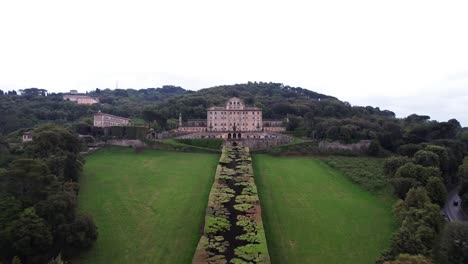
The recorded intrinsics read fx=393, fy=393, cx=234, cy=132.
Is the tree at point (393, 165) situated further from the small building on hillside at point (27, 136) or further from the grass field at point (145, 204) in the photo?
the small building on hillside at point (27, 136)

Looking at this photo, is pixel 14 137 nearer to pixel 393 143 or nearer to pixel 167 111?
pixel 167 111

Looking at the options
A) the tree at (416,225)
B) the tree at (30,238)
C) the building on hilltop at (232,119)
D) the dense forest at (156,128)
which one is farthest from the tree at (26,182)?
the building on hilltop at (232,119)

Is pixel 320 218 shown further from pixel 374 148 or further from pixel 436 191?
pixel 374 148

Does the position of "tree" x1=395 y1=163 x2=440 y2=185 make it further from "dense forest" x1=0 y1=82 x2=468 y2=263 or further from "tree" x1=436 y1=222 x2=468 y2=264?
"tree" x1=436 y1=222 x2=468 y2=264

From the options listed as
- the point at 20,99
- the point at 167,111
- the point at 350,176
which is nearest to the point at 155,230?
the point at 350,176

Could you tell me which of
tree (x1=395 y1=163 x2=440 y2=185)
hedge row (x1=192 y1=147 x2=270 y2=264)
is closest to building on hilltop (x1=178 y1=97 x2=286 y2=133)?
hedge row (x1=192 y1=147 x2=270 y2=264)

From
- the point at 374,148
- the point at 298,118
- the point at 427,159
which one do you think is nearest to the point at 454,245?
the point at 427,159
